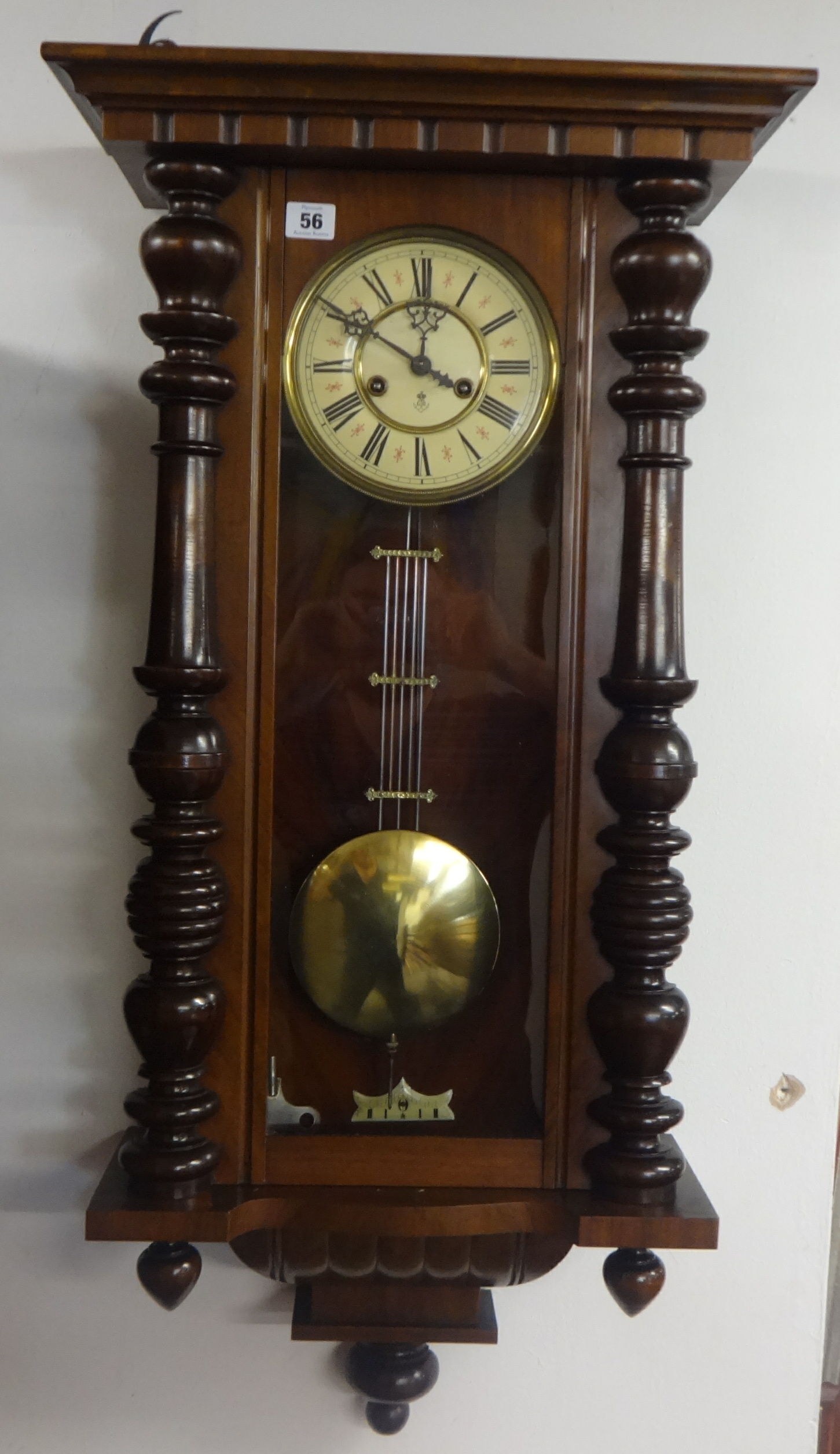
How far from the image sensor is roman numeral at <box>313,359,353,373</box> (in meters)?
0.82

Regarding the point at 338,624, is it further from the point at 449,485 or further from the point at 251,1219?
the point at 251,1219

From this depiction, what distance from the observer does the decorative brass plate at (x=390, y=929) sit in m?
0.85

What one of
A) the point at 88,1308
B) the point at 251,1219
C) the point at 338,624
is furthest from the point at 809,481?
the point at 88,1308

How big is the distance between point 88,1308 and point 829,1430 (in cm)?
70

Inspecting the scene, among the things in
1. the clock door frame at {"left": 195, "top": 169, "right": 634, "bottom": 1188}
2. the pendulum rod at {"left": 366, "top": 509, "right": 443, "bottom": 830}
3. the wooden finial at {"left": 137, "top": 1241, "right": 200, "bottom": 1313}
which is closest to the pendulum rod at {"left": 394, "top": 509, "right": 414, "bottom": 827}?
the pendulum rod at {"left": 366, "top": 509, "right": 443, "bottom": 830}

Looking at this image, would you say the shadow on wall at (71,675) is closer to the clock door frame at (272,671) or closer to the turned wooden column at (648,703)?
the clock door frame at (272,671)

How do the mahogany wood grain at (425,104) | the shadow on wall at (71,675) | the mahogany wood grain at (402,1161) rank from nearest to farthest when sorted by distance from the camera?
the mahogany wood grain at (425,104)
the mahogany wood grain at (402,1161)
the shadow on wall at (71,675)

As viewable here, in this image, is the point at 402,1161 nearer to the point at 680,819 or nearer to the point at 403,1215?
the point at 403,1215

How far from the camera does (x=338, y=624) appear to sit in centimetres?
85

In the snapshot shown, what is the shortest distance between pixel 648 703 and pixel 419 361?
0.98ft

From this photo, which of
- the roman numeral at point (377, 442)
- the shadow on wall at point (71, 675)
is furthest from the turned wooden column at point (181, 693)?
the shadow on wall at point (71, 675)

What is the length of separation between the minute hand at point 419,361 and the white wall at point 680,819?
275 millimetres

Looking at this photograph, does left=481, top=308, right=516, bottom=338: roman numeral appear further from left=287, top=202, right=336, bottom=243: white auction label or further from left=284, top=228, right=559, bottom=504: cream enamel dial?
left=287, top=202, right=336, bottom=243: white auction label

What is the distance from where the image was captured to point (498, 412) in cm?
82
